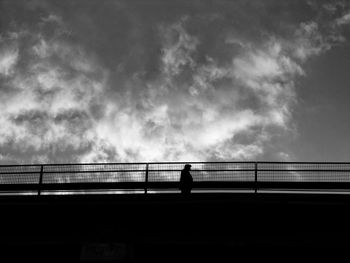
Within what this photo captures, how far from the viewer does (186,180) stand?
1719 centimetres

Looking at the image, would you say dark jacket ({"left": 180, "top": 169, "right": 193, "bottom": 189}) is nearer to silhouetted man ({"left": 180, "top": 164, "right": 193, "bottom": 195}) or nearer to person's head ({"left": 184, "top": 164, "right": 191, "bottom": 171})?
silhouetted man ({"left": 180, "top": 164, "right": 193, "bottom": 195})

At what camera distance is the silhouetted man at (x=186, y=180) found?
1705 cm
